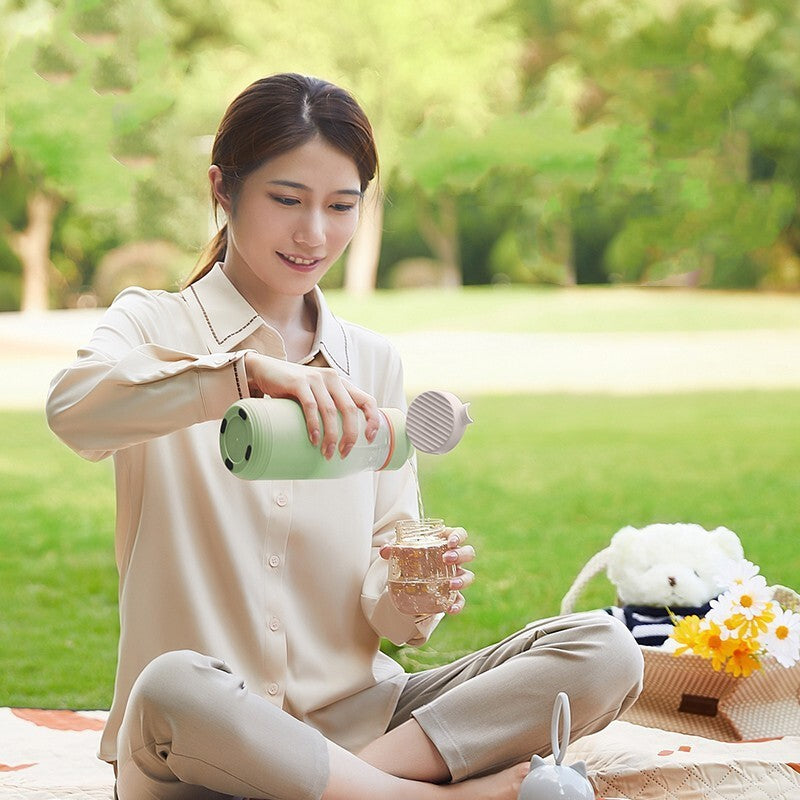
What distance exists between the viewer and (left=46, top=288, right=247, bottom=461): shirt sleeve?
Answer: 178cm

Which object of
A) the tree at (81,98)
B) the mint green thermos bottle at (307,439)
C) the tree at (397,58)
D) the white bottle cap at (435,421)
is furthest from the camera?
the tree at (397,58)

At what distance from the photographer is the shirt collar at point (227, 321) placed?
215 centimetres

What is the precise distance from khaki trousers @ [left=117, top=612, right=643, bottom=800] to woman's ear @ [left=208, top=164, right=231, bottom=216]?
2.30ft

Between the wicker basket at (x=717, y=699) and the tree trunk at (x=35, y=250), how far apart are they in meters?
11.8

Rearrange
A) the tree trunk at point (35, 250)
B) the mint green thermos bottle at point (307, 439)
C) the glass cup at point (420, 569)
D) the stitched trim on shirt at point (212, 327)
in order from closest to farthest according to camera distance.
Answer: the mint green thermos bottle at point (307, 439) → the glass cup at point (420, 569) → the stitched trim on shirt at point (212, 327) → the tree trunk at point (35, 250)

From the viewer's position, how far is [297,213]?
2090mm

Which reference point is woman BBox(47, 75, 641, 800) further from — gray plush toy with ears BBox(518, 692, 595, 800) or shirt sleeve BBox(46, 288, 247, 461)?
gray plush toy with ears BBox(518, 692, 595, 800)

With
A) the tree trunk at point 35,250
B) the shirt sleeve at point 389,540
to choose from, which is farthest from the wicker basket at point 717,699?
the tree trunk at point 35,250

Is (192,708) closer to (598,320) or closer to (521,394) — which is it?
(521,394)

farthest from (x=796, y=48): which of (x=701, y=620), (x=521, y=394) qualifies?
(x=701, y=620)

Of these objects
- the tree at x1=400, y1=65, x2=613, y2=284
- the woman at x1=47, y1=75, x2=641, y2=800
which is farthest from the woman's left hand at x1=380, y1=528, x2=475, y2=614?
the tree at x1=400, y1=65, x2=613, y2=284

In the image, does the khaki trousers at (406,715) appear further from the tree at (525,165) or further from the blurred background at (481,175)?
the tree at (525,165)

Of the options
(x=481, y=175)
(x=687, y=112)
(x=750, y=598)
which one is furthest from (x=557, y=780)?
(x=687, y=112)

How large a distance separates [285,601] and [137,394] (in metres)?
0.47
